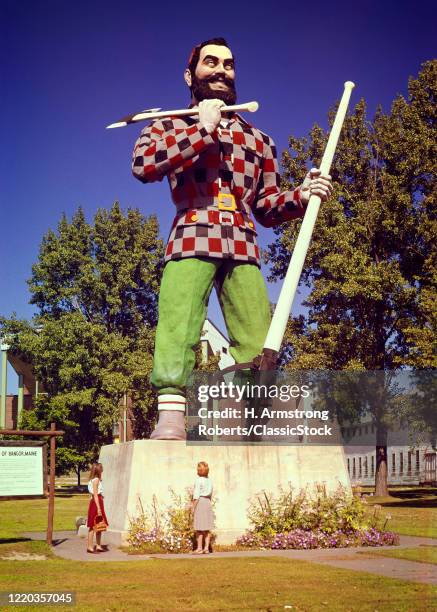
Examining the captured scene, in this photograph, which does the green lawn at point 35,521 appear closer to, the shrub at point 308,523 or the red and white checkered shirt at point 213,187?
the shrub at point 308,523

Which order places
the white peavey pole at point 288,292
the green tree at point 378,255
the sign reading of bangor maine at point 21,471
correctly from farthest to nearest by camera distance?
1. the green tree at point 378,255
2. the sign reading of bangor maine at point 21,471
3. the white peavey pole at point 288,292

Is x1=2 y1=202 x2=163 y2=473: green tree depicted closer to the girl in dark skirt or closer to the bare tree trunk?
the bare tree trunk

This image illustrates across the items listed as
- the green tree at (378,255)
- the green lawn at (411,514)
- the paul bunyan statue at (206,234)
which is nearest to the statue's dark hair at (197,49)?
the paul bunyan statue at (206,234)

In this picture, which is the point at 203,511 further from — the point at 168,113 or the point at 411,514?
the point at 411,514

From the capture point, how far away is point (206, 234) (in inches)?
403

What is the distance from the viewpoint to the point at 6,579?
7.43m

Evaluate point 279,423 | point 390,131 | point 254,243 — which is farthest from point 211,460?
point 390,131

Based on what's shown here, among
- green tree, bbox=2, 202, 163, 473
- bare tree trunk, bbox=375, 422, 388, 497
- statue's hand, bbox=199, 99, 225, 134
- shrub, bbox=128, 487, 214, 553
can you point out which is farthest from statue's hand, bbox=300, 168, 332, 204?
green tree, bbox=2, 202, 163, 473

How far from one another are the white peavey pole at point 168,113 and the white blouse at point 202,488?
4.28m

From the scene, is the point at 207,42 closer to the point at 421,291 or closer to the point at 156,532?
the point at 156,532

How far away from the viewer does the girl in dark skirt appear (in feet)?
32.4

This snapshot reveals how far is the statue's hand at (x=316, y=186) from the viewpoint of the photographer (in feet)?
33.9

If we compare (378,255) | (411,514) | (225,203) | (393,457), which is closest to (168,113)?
(225,203)

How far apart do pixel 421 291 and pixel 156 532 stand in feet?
46.1
